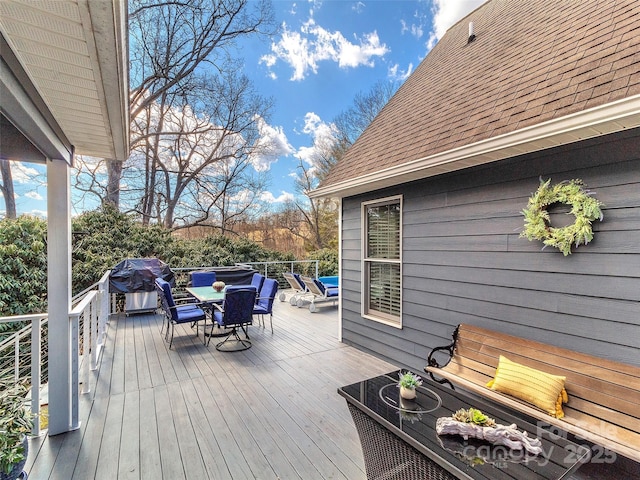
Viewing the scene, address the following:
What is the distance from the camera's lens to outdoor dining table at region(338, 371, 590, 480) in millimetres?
1423

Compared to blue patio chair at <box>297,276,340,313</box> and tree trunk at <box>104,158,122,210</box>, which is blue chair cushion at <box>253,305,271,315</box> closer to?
blue patio chair at <box>297,276,340,313</box>

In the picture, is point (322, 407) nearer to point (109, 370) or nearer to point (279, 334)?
point (279, 334)

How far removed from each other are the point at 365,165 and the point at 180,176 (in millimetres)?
10856

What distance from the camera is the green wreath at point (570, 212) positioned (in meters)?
2.29

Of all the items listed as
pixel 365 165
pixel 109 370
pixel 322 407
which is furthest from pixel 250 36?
pixel 322 407

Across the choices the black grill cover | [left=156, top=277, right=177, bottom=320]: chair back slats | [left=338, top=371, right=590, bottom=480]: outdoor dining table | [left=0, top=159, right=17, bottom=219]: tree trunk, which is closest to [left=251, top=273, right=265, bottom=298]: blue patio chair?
[left=156, top=277, right=177, bottom=320]: chair back slats

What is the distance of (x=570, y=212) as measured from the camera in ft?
7.86

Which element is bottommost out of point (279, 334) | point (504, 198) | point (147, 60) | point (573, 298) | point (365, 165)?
point (279, 334)

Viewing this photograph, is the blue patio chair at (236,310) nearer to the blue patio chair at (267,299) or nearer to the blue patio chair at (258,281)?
the blue patio chair at (267,299)

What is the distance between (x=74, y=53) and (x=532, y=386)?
3.64 m

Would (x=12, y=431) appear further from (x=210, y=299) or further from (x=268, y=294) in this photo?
(x=268, y=294)

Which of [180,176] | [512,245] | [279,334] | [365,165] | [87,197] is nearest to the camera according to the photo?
[512,245]

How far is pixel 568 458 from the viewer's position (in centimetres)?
149

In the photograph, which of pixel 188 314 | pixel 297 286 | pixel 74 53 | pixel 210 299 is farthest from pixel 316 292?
pixel 74 53
